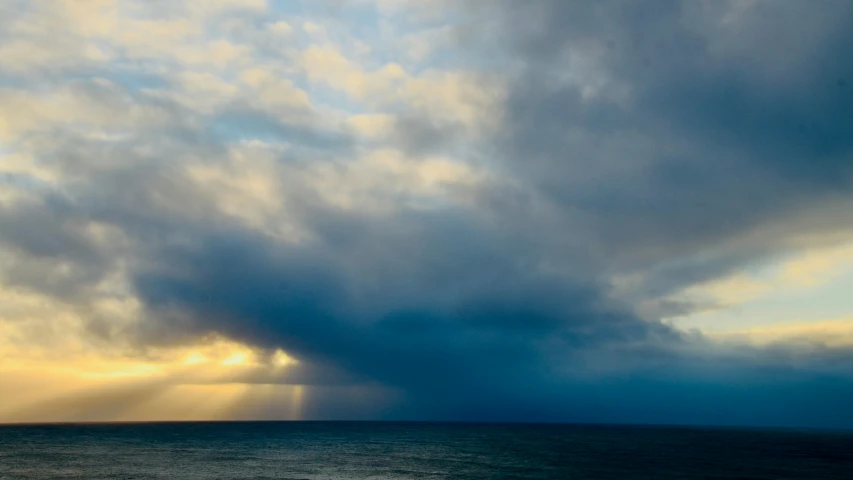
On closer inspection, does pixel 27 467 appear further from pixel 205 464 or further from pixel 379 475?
pixel 379 475

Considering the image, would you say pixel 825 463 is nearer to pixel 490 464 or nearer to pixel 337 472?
pixel 490 464

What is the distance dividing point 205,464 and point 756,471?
95.7 metres


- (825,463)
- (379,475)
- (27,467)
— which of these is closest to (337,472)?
(379,475)

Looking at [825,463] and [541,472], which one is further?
[825,463]

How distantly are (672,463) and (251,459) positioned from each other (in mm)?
82417

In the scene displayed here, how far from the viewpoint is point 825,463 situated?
113000 millimetres

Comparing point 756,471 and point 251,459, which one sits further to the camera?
point 251,459

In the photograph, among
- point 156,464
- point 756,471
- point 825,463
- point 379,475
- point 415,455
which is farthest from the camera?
point 415,455

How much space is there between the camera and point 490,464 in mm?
105938

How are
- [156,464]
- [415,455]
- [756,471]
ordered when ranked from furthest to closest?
[415,455], [156,464], [756,471]

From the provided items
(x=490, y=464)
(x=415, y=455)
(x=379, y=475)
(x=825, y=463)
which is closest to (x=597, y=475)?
(x=490, y=464)

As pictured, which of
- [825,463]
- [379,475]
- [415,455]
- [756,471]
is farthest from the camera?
[415,455]

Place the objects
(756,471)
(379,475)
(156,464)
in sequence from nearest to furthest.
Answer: (379,475) < (756,471) < (156,464)

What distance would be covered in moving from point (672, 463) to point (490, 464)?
3469 centimetres
